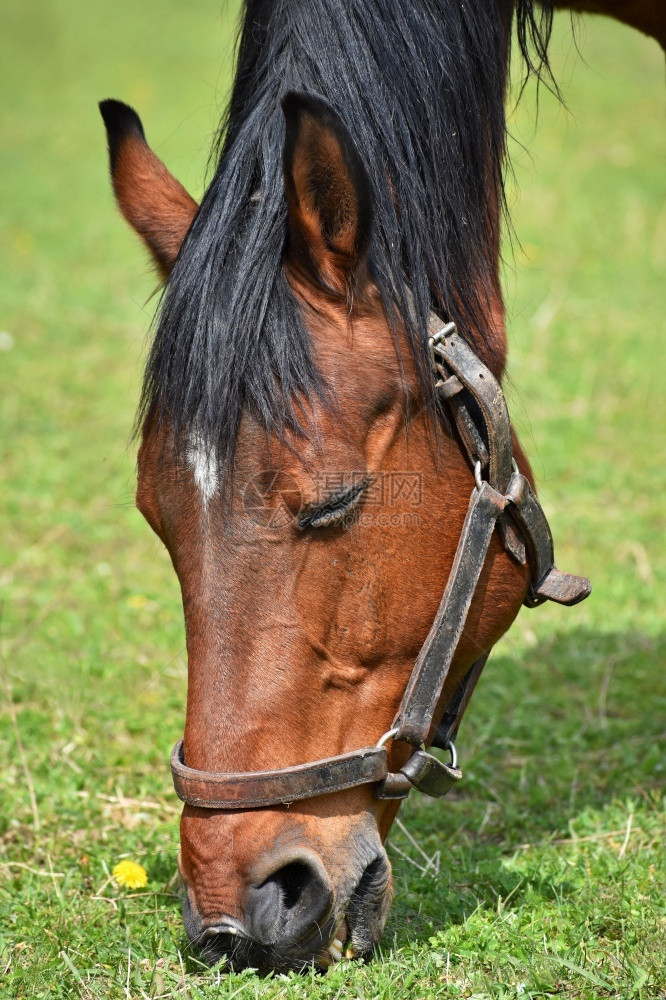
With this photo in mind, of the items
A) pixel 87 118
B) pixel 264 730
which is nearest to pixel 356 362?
pixel 264 730

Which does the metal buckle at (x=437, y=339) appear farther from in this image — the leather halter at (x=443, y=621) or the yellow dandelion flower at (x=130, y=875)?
the yellow dandelion flower at (x=130, y=875)

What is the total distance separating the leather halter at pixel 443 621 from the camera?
6.16ft

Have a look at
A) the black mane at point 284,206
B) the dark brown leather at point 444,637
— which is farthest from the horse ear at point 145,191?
the dark brown leather at point 444,637

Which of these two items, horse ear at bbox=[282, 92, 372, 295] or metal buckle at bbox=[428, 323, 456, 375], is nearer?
horse ear at bbox=[282, 92, 372, 295]

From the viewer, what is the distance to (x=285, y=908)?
1.87 m

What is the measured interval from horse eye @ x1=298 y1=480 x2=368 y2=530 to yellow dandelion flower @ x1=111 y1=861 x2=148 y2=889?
1.19 m

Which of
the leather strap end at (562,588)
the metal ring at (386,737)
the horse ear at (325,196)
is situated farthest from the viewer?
the leather strap end at (562,588)

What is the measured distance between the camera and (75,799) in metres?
3.05

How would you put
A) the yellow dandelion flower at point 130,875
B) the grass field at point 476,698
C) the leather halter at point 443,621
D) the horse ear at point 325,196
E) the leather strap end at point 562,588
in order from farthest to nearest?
1. the yellow dandelion flower at point 130,875
2. the leather strap end at point 562,588
3. the grass field at point 476,698
4. the leather halter at point 443,621
5. the horse ear at point 325,196

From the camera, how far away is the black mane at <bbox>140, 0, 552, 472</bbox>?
193cm

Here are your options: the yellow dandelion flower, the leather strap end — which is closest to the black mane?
the leather strap end

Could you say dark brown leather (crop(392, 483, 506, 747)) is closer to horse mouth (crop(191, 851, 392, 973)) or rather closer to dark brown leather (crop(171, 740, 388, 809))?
dark brown leather (crop(171, 740, 388, 809))

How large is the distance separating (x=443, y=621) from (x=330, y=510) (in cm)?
36

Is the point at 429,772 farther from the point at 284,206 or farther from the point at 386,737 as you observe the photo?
the point at 284,206
